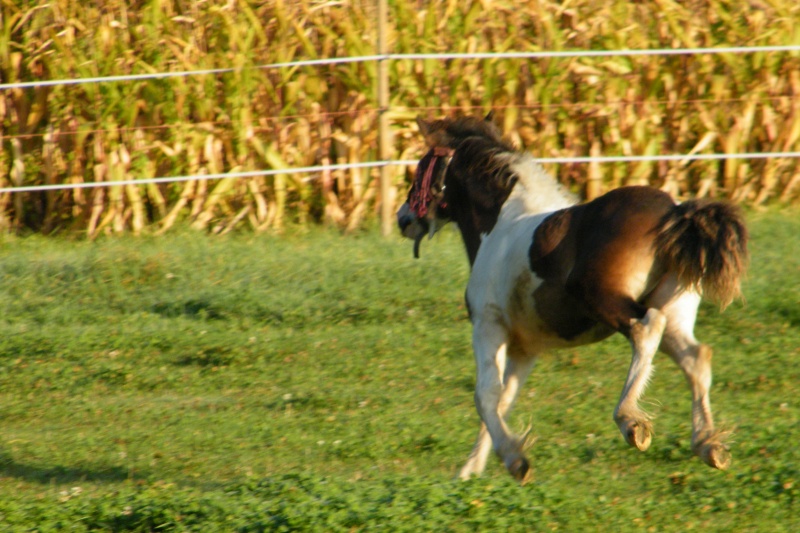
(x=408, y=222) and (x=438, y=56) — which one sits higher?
(x=438, y=56)

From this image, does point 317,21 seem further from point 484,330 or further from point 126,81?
point 484,330

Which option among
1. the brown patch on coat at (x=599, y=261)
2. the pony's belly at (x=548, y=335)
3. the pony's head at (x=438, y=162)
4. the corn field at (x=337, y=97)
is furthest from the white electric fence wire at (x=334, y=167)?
the brown patch on coat at (x=599, y=261)

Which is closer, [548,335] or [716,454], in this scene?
[716,454]

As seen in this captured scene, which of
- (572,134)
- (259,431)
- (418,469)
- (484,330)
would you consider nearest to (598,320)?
(484,330)

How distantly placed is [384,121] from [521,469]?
5.83m

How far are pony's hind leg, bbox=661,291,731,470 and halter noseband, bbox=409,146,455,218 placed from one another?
1585mm

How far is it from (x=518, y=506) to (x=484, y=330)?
88 centimetres

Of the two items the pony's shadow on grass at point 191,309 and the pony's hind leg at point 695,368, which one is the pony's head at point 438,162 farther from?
the pony's shadow on grass at point 191,309

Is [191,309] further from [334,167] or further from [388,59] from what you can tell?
[388,59]

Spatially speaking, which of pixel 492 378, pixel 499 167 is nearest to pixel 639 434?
pixel 492 378

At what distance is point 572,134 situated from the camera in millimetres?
10570

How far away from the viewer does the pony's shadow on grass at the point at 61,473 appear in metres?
5.73

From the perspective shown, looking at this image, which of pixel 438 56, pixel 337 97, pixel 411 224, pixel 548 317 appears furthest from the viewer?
pixel 337 97

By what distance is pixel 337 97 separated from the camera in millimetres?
10719
